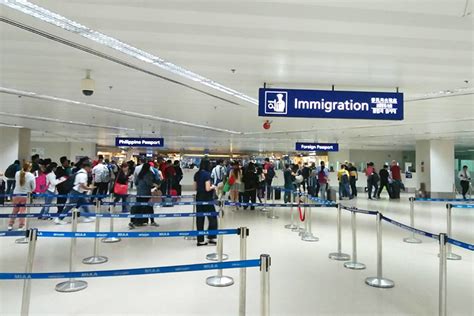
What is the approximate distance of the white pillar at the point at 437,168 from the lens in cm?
1638

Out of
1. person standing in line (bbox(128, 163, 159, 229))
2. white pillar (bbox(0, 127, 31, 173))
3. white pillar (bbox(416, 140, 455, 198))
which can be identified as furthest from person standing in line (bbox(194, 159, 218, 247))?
white pillar (bbox(416, 140, 455, 198))

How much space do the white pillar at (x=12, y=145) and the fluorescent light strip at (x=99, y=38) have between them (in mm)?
11400

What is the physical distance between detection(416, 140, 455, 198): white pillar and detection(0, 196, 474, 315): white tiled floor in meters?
11.3

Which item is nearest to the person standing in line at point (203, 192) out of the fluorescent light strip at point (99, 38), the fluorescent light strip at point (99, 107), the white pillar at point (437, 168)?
the fluorescent light strip at point (99, 38)

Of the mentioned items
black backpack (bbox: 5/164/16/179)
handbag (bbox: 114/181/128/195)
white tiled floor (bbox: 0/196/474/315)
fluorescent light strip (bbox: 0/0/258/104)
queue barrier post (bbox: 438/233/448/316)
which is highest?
fluorescent light strip (bbox: 0/0/258/104)

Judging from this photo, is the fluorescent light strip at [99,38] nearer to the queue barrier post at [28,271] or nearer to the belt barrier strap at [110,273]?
the queue barrier post at [28,271]

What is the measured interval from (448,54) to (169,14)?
13.0 ft

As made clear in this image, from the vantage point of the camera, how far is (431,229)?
739 cm

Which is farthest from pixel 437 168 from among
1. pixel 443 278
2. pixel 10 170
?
pixel 10 170

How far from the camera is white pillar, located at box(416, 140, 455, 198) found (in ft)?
53.7

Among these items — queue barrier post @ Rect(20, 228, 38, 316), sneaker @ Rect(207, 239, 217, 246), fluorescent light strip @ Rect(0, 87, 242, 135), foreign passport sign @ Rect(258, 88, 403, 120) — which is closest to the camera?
queue barrier post @ Rect(20, 228, 38, 316)

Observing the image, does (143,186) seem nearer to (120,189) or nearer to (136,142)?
(120,189)

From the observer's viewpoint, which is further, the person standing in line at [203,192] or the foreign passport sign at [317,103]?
the person standing in line at [203,192]

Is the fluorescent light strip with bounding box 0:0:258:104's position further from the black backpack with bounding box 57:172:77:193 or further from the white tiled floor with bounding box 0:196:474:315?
the black backpack with bounding box 57:172:77:193
